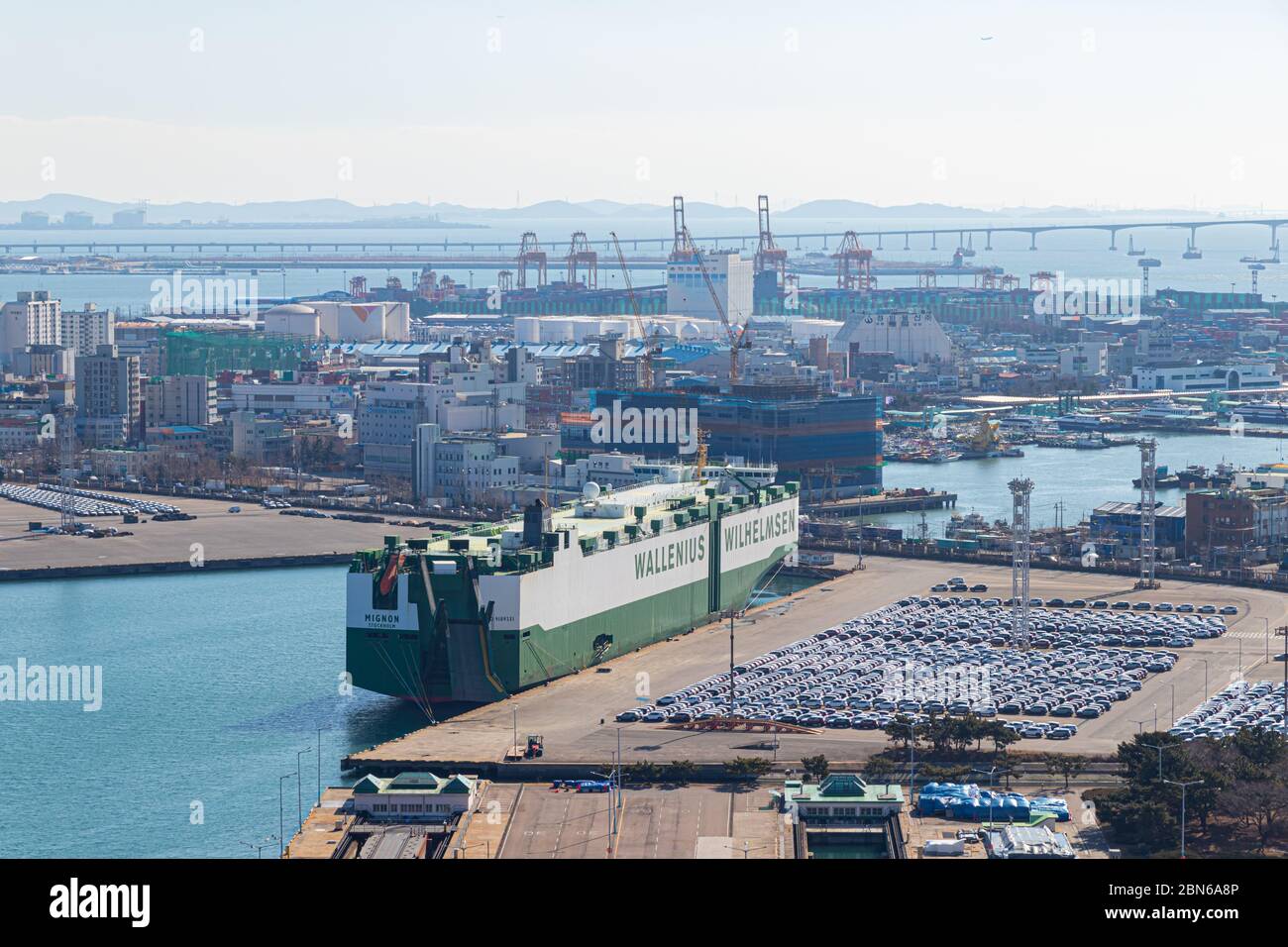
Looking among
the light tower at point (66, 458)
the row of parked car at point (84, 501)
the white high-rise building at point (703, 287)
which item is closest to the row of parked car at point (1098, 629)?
the light tower at point (66, 458)

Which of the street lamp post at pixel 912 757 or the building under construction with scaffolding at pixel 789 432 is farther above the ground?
the building under construction with scaffolding at pixel 789 432

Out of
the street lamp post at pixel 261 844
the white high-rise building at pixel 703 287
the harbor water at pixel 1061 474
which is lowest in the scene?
the street lamp post at pixel 261 844

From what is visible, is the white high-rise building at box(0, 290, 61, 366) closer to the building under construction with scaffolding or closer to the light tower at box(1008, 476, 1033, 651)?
the building under construction with scaffolding

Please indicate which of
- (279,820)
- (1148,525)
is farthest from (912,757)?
(1148,525)

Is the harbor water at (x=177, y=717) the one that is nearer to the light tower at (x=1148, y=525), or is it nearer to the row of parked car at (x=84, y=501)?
the row of parked car at (x=84, y=501)

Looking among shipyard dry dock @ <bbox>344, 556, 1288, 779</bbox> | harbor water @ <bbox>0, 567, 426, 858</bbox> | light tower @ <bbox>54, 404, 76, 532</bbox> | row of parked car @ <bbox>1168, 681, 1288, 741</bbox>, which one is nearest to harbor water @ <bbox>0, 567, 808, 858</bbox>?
harbor water @ <bbox>0, 567, 426, 858</bbox>
